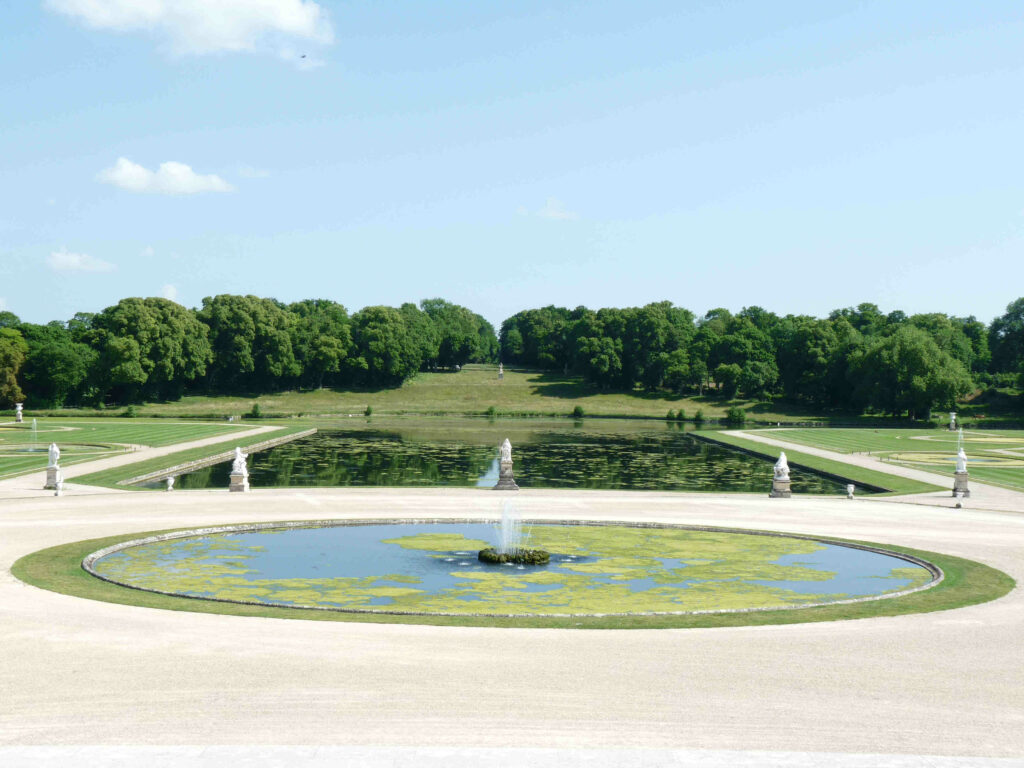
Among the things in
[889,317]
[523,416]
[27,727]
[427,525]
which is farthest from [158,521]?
[889,317]

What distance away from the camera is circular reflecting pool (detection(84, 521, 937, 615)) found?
1730 cm

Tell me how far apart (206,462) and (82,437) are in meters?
17.1

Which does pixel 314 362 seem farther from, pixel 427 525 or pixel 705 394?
pixel 427 525

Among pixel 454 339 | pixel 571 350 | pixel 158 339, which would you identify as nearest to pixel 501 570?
pixel 158 339

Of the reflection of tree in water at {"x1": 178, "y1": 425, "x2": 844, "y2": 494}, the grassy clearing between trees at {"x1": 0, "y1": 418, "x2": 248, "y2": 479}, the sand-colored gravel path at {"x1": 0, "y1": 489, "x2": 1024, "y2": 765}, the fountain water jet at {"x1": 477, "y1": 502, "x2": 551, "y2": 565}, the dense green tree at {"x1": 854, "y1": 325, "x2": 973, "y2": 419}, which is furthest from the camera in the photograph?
the dense green tree at {"x1": 854, "y1": 325, "x2": 973, "y2": 419}

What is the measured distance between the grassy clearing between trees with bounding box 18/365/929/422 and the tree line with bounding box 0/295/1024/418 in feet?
12.3

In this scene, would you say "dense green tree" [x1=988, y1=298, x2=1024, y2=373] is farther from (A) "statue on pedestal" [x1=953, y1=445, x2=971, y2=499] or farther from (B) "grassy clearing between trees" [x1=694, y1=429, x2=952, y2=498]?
(A) "statue on pedestal" [x1=953, y1=445, x2=971, y2=499]

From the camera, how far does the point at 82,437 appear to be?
200 ft

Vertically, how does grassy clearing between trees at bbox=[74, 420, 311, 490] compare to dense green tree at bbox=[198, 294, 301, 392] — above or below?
below

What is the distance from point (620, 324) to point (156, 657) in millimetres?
134238

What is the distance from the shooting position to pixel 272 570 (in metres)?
20.1

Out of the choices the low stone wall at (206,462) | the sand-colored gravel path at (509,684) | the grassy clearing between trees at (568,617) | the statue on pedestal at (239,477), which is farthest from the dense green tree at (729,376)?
the sand-colored gravel path at (509,684)

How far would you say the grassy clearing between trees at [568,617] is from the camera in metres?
15.0

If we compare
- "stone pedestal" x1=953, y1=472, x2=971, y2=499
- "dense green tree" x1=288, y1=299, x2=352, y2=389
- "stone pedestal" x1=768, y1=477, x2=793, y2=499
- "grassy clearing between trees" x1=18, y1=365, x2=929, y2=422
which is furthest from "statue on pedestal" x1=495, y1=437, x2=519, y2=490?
"dense green tree" x1=288, y1=299, x2=352, y2=389
